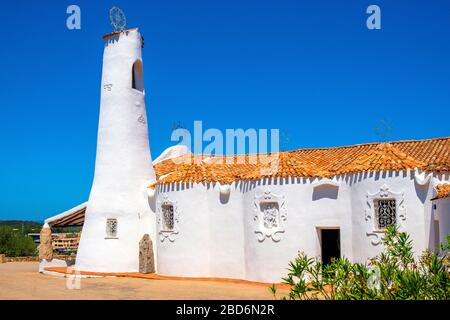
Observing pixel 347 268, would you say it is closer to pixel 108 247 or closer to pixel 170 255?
pixel 170 255

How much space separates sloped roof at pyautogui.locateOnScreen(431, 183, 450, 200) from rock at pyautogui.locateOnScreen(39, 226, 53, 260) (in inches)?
733

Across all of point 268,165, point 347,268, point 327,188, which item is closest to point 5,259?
point 268,165

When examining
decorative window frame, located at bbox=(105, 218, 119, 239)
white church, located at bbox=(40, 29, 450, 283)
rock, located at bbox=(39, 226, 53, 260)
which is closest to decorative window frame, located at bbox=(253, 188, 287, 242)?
white church, located at bbox=(40, 29, 450, 283)

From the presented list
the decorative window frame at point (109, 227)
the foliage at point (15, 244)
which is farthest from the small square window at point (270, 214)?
the foliage at point (15, 244)

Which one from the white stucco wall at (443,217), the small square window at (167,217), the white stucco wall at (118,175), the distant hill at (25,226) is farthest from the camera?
the distant hill at (25,226)

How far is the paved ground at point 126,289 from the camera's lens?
1810cm

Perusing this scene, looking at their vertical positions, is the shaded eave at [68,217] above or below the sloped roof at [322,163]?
below

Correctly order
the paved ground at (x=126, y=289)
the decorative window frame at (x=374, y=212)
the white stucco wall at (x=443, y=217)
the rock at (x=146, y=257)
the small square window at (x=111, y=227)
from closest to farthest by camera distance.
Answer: the white stucco wall at (x=443, y=217), the paved ground at (x=126, y=289), the decorative window frame at (x=374, y=212), the rock at (x=146, y=257), the small square window at (x=111, y=227)

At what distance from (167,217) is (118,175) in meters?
3.32

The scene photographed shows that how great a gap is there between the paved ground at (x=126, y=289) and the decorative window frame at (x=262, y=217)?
6.80 ft

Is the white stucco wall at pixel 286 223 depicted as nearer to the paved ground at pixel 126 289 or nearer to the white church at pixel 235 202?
the white church at pixel 235 202

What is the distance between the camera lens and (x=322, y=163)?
24531 millimetres

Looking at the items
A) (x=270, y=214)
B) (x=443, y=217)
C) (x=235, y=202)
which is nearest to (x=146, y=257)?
(x=235, y=202)

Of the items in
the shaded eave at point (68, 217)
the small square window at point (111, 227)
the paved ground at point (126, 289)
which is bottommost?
the paved ground at point (126, 289)
